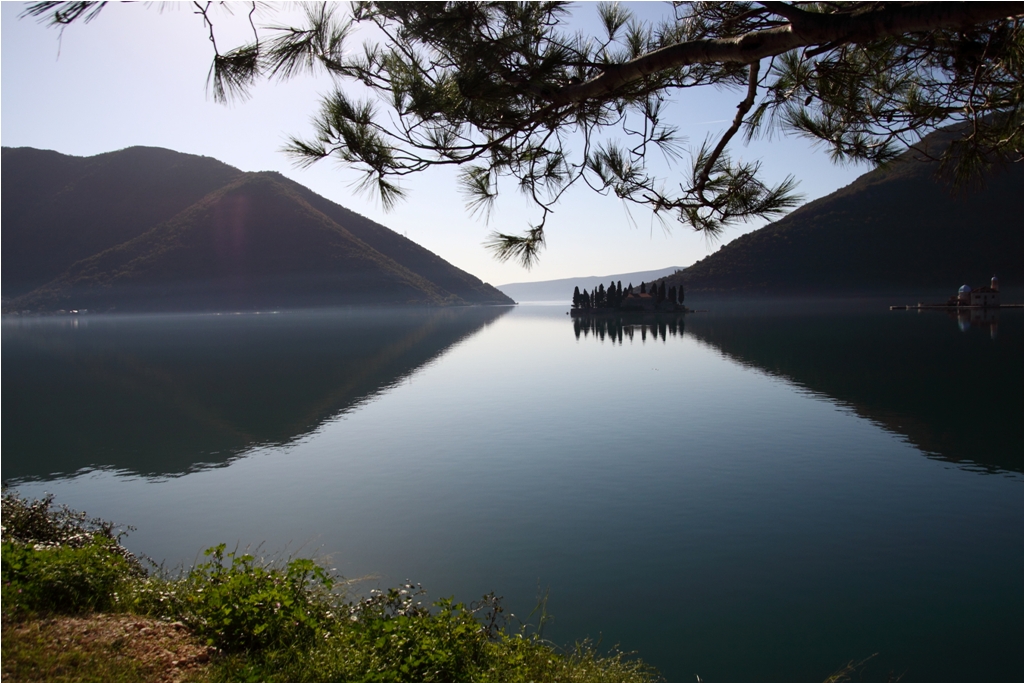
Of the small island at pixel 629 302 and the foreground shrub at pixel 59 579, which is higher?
the small island at pixel 629 302

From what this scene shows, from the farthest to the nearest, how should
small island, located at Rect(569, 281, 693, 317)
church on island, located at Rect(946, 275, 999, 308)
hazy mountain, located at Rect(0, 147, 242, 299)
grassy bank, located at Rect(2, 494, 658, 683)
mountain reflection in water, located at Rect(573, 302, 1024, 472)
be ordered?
hazy mountain, located at Rect(0, 147, 242, 299) < small island, located at Rect(569, 281, 693, 317) < church on island, located at Rect(946, 275, 999, 308) < mountain reflection in water, located at Rect(573, 302, 1024, 472) < grassy bank, located at Rect(2, 494, 658, 683)

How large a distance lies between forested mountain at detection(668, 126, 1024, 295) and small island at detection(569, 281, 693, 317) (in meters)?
28.6

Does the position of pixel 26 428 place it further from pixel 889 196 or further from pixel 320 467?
pixel 889 196

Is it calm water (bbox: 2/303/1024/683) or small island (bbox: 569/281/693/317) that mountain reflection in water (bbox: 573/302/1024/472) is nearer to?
calm water (bbox: 2/303/1024/683)

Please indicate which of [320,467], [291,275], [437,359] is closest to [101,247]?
[291,275]

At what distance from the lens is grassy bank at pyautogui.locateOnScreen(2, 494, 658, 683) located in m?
3.40

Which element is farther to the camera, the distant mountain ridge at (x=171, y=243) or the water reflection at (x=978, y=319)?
the distant mountain ridge at (x=171, y=243)

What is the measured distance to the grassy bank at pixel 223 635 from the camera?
11.1 ft

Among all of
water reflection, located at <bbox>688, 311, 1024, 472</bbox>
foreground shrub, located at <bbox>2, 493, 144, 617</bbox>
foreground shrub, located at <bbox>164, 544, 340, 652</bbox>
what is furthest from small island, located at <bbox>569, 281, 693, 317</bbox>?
foreground shrub, located at <bbox>2, 493, 144, 617</bbox>

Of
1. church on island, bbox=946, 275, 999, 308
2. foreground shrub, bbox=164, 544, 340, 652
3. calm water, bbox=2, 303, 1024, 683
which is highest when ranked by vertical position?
church on island, bbox=946, 275, 999, 308

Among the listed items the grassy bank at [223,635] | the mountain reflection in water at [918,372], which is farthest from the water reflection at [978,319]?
the grassy bank at [223,635]

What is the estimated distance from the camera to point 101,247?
423ft

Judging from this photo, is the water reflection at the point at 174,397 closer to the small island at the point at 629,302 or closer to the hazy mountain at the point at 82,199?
the small island at the point at 629,302

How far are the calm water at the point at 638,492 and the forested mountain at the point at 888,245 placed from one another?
89.5m
